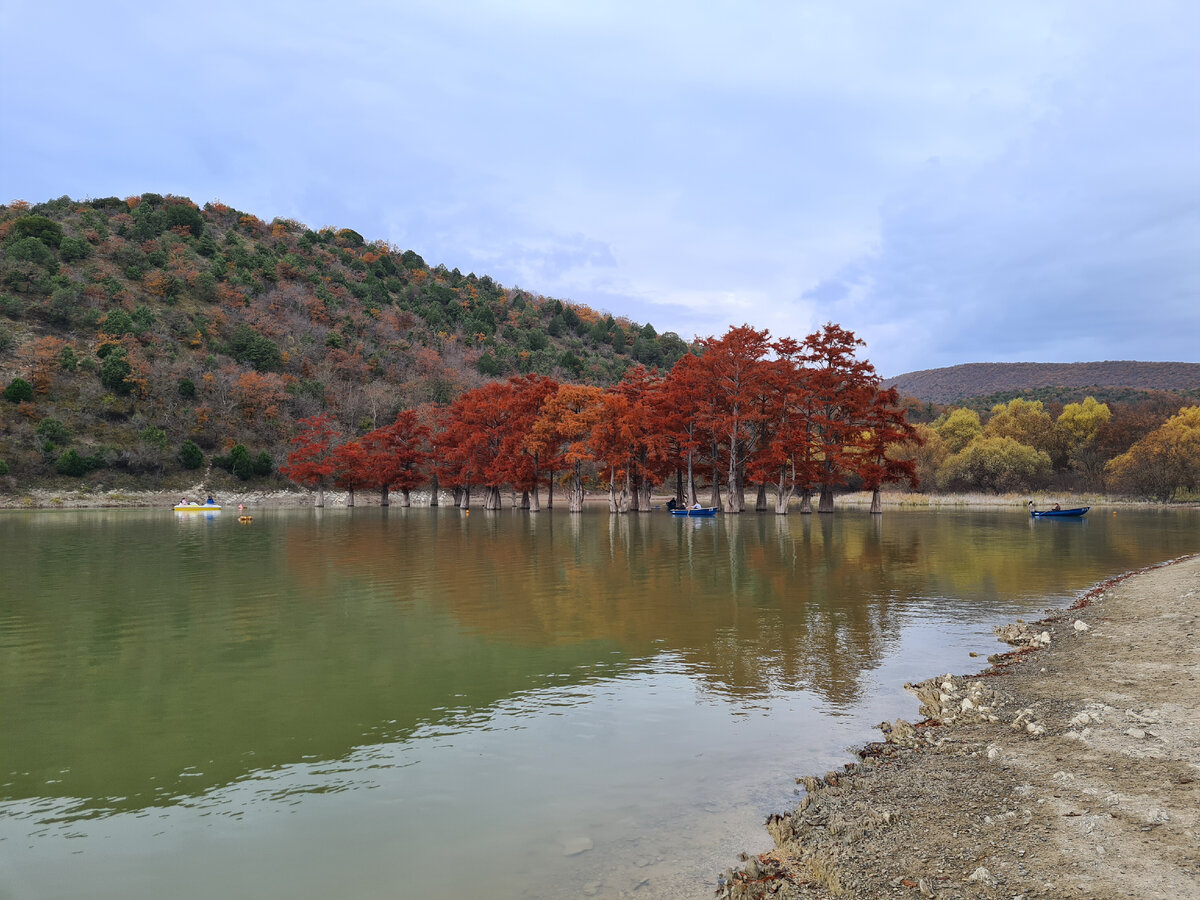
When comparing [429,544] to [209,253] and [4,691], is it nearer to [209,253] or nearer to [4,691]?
[4,691]

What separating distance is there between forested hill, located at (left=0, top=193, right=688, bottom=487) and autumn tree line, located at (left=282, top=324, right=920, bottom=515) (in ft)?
108

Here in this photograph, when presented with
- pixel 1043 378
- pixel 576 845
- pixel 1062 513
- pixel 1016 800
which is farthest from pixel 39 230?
pixel 1043 378

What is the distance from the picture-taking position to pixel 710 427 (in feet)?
180

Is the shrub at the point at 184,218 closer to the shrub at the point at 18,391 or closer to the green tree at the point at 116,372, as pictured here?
the green tree at the point at 116,372

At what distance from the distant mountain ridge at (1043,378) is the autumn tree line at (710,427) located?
96.6 m

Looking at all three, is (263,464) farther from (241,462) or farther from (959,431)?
(959,431)

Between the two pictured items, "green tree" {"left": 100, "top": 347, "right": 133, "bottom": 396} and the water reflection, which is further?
"green tree" {"left": 100, "top": 347, "right": 133, "bottom": 396}

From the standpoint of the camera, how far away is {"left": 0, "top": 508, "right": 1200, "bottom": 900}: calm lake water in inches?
215

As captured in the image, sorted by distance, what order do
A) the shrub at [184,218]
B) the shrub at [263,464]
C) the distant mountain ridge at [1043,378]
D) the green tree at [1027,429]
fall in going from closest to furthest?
the shrub at [263,464], the green tree at [1027,429], the shrub at [184,218], the distant mountain ridge at [1043,378]

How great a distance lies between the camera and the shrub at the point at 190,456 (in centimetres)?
7475

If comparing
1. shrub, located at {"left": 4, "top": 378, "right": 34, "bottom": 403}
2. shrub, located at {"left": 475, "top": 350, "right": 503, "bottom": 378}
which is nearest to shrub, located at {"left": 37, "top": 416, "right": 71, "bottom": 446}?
shrub, located at {"left": 4, "top": 378, "right": 34, "bottom": 403}

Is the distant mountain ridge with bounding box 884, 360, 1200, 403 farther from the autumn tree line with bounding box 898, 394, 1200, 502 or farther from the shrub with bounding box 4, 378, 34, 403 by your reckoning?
the shrub with bounding box 4, 378, 34, 403

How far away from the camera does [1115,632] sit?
12.4 m

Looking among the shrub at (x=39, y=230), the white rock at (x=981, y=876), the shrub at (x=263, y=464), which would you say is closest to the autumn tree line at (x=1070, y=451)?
the shrub at (x=263, y=464)
